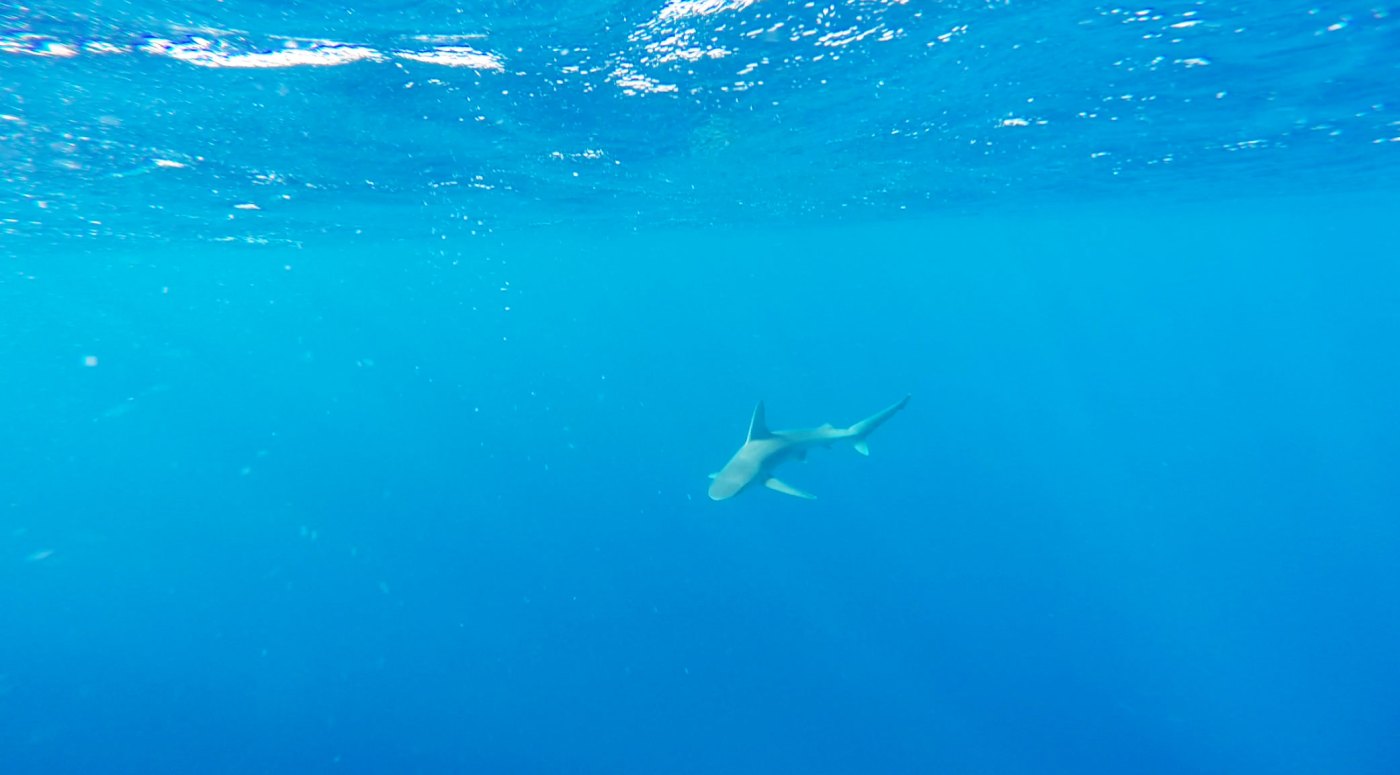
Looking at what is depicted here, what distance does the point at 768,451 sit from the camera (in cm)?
1305

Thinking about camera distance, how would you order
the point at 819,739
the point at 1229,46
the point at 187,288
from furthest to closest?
the point at 187,288 < the point at 819,739 < the point at 1229,46

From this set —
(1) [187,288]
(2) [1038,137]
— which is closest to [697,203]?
(2) [1038,137]

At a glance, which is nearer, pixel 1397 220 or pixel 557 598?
pixel 557 598

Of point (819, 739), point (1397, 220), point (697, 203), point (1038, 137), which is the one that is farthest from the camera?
point (1397, 220)

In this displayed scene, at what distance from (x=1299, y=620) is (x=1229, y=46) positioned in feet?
65.0

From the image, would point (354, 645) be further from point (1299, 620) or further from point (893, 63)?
point (1299, 620)

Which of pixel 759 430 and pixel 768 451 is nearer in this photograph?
pixel 768 451

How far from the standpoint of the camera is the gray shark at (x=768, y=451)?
1208cm

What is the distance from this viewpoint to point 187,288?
75.9 m

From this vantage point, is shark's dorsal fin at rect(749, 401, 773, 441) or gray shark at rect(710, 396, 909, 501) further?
shark's dorsal fin at rect(749, 401, 773, 441)

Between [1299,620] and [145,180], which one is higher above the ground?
[145,180]

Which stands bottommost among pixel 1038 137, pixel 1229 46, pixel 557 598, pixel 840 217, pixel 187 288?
pixel 187 288

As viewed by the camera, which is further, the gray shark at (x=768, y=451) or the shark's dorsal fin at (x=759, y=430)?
the shark's dorsal fin at (x=759, y=430)

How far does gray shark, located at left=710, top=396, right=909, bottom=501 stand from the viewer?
1208cm
